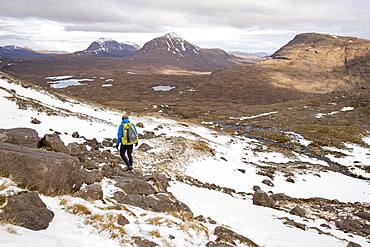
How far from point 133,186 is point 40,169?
4.00 m

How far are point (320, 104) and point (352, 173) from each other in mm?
62667

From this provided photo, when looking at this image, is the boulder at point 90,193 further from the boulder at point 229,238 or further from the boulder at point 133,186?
the boulder at point 229,238

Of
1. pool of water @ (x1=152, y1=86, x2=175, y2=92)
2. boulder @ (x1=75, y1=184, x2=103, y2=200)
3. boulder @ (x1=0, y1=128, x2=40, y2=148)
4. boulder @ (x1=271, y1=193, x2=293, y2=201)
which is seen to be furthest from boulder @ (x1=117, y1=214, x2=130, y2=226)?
pool of water @ (x1=152, y1=86, x2=175, y2=92)

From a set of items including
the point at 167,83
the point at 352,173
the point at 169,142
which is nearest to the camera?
the point at 169,142

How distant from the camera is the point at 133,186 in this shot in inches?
502

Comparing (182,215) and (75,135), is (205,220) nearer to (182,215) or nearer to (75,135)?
(182,215)

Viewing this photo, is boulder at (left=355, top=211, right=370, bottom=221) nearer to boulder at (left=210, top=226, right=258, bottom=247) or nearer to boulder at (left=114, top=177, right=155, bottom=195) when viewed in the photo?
boulder at (left=210, top=226, right=258, bottom=247)

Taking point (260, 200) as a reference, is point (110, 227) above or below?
above

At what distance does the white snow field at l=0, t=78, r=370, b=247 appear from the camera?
26.7ft

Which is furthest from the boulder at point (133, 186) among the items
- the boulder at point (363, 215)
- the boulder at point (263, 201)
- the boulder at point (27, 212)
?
the boulder at point (363, 215)

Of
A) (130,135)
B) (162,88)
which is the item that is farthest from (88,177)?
(162,88)

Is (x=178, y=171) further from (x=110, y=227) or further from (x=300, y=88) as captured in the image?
(x=300, y=88)

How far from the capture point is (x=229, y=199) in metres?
17.8

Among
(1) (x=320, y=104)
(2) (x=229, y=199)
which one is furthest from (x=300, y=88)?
(2) (x=229, y=199)
